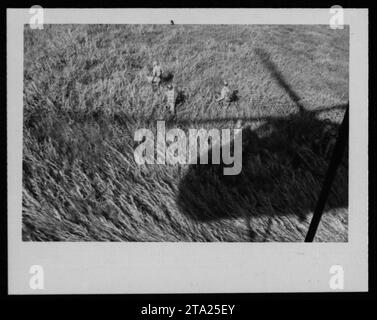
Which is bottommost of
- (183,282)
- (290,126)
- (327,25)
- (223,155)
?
(183,282)

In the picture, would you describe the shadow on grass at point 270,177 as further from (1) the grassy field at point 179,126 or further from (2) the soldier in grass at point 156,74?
(2) the soldier in grass at point 156,74

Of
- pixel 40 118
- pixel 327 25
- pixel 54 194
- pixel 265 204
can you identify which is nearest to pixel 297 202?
pixel 265 204

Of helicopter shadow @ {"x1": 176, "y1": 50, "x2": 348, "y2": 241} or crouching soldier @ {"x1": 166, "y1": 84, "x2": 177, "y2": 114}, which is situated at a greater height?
crouching soldier @ {"x1": 166, "y1": 84, "x2": 177, "y2": 114}

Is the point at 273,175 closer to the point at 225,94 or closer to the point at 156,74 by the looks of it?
the point at 225,94

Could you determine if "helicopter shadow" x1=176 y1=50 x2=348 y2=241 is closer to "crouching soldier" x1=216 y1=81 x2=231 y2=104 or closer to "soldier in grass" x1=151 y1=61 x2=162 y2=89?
"crouching soldier" x1=216 y1=81 x2=231 y2=104

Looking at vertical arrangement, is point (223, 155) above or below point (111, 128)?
below

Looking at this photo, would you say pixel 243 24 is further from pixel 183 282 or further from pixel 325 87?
pixel 183 282

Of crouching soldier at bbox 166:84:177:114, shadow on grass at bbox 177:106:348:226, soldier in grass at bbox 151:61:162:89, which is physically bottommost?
shadow on grass at bbox 177:106:348:226

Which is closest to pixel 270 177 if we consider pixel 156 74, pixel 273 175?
pixel 273 175

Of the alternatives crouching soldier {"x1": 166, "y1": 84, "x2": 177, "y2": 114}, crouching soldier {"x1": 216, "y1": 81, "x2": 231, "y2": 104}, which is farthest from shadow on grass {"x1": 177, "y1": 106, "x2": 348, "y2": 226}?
crouching soldier {"x1": 166, "y1": 84, "x2": 177, "y2": 114}
